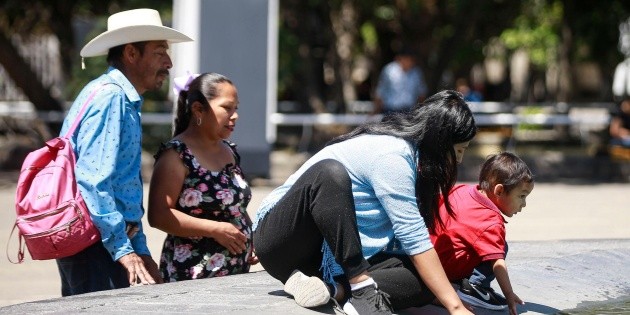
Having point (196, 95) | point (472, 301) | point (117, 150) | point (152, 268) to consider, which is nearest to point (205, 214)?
point (152, 268)

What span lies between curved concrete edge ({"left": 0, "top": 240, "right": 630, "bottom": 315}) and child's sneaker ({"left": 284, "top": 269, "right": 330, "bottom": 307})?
40 mm

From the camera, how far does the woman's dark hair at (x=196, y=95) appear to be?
6.19 m

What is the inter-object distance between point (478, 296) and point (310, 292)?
0.99 meters

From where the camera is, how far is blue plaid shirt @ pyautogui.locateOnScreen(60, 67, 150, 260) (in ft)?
17.5

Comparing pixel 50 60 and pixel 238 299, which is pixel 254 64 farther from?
pixel 50 60

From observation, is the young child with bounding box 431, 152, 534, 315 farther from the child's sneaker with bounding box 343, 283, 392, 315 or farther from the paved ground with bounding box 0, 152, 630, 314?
the child's sneaker with bounding box 343, 283, 392, 315

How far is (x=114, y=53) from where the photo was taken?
19.0 feet

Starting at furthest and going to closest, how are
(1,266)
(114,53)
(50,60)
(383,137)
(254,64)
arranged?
(50,60), (254,64), (1,266), (114,53), (383,137)

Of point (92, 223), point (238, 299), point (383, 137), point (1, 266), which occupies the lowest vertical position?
point (1, 266)

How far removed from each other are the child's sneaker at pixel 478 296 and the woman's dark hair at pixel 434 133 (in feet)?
2.11

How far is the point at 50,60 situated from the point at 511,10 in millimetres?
15201

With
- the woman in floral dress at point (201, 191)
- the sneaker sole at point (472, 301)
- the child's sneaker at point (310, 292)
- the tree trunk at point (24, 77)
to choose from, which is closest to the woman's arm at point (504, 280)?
the sneaker sole at point (472, 301)

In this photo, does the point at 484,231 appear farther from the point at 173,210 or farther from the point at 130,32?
the point at 130,32

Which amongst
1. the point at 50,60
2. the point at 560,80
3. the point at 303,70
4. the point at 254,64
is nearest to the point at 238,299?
the point at 254,64
